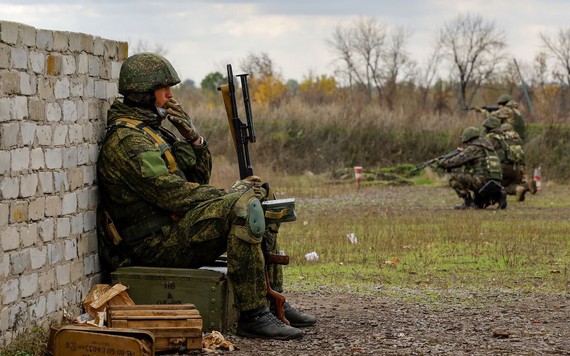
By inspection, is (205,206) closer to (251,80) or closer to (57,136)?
(57,136)

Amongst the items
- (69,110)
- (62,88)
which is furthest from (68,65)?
(69,110)

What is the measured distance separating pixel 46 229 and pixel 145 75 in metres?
1.52

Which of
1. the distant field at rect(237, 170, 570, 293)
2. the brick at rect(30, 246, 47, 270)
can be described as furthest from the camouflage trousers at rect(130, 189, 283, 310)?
the distant field at rect(237, 170, 570, 293)

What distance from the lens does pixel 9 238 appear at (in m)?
7.32

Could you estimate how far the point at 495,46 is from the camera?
54688 mm

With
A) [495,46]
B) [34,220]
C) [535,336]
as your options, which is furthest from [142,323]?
[495,46]

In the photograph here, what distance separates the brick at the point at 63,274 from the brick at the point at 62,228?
0.21 m

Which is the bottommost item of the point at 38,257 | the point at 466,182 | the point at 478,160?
the point at 466,182

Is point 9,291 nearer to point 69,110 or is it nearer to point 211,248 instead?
point 69,110

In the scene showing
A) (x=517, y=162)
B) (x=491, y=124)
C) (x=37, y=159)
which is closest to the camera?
(x=37, y=159)

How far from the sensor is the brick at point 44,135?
7.75 m

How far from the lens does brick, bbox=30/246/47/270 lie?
767 cm

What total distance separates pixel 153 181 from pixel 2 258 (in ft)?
4.57

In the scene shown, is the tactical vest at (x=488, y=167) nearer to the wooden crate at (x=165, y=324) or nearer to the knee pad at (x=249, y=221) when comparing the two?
the knee pad at (x=249, y=221)
